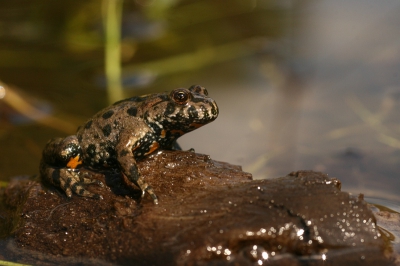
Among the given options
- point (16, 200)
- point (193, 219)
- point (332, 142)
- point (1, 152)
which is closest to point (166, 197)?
point (193, 219)

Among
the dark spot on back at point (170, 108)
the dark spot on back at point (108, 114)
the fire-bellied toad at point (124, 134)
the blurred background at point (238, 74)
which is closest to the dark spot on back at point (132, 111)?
the fire-bellied toad at point (124, 134)

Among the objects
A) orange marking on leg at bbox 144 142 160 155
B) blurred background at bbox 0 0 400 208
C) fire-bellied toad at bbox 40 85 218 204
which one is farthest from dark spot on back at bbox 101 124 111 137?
blurred background at bbox 0 0 400 208

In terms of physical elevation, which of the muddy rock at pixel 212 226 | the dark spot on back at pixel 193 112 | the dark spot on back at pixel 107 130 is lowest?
the muddy rock at pixel 212 226

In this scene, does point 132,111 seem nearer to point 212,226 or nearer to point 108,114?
point 108,114

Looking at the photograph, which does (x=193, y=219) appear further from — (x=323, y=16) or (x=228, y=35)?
(x=323, y=16)

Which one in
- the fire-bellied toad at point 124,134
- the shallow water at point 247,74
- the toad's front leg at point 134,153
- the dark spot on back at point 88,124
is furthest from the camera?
the shallow water at point 247,74

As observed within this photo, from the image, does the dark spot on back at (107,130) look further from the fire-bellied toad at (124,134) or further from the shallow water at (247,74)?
the shallow water at (247,74)

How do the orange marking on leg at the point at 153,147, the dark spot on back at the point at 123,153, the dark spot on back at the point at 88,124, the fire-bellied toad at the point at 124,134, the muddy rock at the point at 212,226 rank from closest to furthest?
the muddy rock at the point at 212,226, the dark spot on back at the point at 123,153, the fire-bellied toad at the point at 124,134, the orange marking on leg at the point at 153,147, the dark spot on back at the point at 88,124
